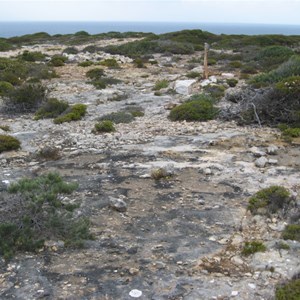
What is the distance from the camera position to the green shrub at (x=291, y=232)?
252 inches

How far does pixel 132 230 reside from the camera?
6777mm

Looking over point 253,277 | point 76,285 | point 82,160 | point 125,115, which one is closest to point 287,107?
point 125,115

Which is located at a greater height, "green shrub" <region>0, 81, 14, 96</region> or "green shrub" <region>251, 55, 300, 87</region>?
"green shrub" <region>251, 55, 300, 87</region>

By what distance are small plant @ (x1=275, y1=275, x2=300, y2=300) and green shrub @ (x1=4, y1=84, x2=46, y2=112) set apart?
41.1 feet

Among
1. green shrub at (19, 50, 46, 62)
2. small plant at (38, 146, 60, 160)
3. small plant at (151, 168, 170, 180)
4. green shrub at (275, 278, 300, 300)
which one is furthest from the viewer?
green shrub at (19, 50, 46, 62)

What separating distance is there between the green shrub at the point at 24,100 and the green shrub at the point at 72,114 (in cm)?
180

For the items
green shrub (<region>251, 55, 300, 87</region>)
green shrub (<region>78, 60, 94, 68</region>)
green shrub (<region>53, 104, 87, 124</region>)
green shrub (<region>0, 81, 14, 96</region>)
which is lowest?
green shrub (<region>53, 104, 87, 124</region>)

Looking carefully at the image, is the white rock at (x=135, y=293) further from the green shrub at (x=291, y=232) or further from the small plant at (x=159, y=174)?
the small plant at (x=159, y=174)

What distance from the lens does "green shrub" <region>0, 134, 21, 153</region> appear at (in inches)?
427

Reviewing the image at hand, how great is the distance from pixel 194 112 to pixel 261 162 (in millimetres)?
4673

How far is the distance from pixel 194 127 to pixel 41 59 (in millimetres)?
18756

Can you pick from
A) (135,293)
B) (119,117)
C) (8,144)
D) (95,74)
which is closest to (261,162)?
(135,293)

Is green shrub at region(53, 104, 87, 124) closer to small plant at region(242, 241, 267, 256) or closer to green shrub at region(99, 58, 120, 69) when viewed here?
small plant at region(242, 241, 267, 256)

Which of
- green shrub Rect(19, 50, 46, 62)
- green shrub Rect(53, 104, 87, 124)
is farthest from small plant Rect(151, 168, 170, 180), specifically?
green shrub Rect(19, 50, 46, 62)
